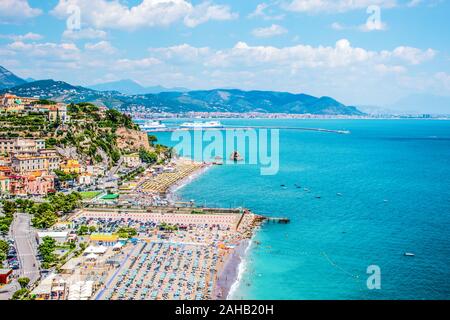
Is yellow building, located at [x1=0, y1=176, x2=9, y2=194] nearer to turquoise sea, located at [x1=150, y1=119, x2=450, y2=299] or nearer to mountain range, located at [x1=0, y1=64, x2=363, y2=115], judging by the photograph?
turquoise sea, located at [x1=150, y1=119, x2=450, y2=299]

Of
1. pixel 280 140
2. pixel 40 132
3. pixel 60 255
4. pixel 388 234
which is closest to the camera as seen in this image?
pixel 60 255

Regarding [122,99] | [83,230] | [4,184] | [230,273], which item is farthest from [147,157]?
[122,99]

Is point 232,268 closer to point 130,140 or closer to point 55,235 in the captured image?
point 55,235

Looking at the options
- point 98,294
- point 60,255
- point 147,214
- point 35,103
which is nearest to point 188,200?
point 147,214

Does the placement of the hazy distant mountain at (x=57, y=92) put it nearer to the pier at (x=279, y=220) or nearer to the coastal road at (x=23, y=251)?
the coastal road at (x=23, y=251)

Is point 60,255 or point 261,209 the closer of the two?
point 60,255
